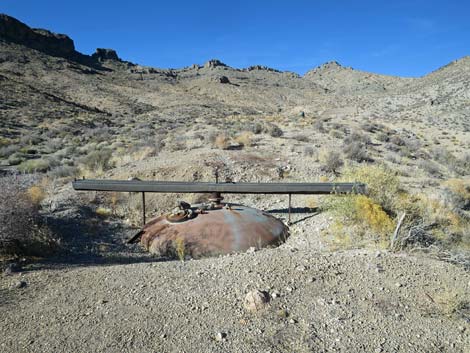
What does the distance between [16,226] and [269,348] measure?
5.51 metres

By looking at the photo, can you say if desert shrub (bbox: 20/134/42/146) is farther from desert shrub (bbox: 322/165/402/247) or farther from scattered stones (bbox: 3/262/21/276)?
desert shrub (bbox: 322/165/402/247)

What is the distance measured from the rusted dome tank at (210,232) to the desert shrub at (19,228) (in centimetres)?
235

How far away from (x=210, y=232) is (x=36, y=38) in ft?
285

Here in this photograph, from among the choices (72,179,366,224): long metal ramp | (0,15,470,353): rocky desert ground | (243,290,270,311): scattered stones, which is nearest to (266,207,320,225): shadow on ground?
(0,15,470,353): rocky desert ground

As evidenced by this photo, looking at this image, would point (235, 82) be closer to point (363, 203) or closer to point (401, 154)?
point (401, 154)

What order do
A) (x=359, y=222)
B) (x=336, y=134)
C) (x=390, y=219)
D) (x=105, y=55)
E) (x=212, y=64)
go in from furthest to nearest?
(x=212, y=64), (x=105, y=55), (x=336, y=134), (x=390, y=219), (x=359, y=222)

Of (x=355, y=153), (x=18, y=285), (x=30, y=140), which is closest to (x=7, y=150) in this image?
(x=30, y=140)

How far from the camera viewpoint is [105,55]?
96.1m

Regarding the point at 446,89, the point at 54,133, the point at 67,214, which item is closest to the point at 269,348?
the point at 67,214

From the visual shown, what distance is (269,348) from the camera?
4102 millimetres

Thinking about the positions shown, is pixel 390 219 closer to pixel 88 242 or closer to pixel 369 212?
pixel 369 212

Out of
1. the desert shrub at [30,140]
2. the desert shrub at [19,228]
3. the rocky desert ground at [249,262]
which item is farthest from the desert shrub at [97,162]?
the desert shrub at [30,140]

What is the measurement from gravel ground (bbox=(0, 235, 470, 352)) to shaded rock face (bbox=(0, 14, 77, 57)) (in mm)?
82866

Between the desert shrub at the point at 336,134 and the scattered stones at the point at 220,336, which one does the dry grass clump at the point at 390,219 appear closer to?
the scattered stones at the point at 220,336
